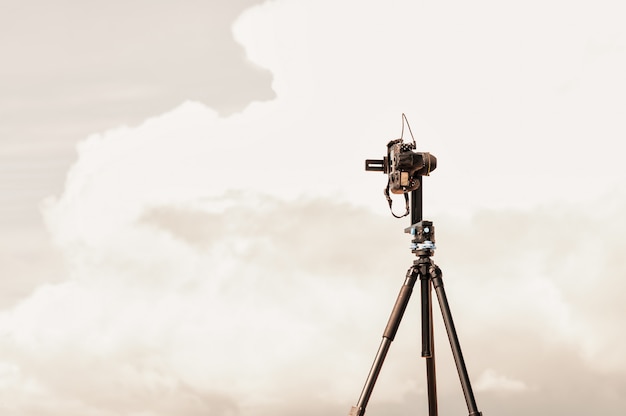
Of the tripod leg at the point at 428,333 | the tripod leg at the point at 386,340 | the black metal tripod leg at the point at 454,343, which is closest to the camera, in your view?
the black metal tripod leg at the point at 454,343

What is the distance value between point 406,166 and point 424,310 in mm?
1585

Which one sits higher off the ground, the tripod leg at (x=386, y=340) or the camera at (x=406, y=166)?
the camera at (x=406, y=166)

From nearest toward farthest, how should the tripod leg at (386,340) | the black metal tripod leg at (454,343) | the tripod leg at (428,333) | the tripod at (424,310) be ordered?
the black metal tripod leg at (454,343)
the tripod at (424,310)
the tripod leg at (386,340)
the tripod leg at (428,333)

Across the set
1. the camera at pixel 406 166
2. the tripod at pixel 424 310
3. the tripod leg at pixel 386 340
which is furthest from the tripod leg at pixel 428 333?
the camera at pixel 406 166

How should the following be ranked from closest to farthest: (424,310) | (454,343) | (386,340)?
(454,343)
(386,340)
(424,310)

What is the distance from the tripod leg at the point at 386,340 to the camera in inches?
384

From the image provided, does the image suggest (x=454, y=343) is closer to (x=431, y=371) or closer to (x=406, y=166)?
(x=431, y=371)

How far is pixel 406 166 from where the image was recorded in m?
10.2

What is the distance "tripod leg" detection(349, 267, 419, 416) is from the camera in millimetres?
1018

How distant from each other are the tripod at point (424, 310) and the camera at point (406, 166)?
0.14 meters

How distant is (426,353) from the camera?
1014cm

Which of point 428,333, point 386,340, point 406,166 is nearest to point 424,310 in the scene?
point 428,333

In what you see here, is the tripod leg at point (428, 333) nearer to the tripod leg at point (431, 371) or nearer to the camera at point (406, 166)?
the tripod leg at point (431, 371)

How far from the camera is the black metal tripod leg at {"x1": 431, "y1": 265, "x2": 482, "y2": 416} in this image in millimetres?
9445
